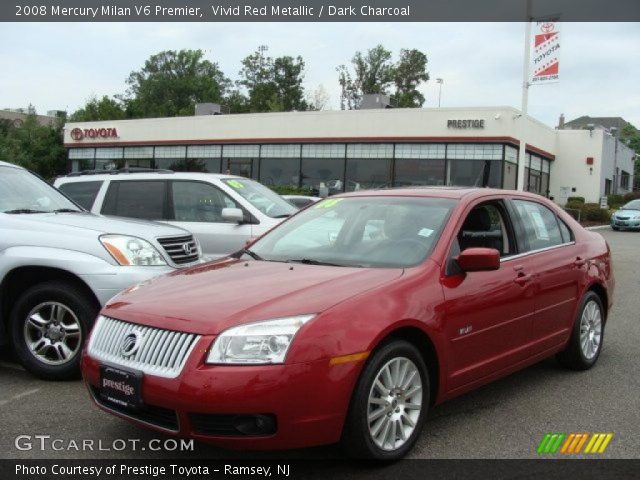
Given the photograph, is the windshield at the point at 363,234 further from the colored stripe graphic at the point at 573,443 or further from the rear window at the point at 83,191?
the rear window at the point at 83,191

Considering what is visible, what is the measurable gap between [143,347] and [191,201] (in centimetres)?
491

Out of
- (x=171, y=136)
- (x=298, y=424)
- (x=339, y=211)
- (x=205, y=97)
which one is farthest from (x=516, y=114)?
(x=205, y=97)

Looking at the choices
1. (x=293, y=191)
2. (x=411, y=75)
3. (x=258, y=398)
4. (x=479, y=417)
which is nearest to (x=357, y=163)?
(x=293, y=191)

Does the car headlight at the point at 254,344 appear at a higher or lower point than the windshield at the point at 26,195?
lower

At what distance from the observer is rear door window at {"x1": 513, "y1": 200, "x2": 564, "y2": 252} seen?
205 inches

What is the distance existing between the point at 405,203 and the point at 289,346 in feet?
6.18

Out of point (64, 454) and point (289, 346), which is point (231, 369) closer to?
point (289, 346)

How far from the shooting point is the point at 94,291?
17.0 ft

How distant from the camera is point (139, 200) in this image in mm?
8383

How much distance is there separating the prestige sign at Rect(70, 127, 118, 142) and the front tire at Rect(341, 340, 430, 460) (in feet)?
137

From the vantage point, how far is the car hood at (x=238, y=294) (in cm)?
346

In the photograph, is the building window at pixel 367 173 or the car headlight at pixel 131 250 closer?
the car headlight at pixel 131 250

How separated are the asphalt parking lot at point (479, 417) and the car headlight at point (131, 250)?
1.03m

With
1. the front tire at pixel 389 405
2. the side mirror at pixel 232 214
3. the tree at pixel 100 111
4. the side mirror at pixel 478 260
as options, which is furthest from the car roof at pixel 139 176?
the tree at pixel 100 111
